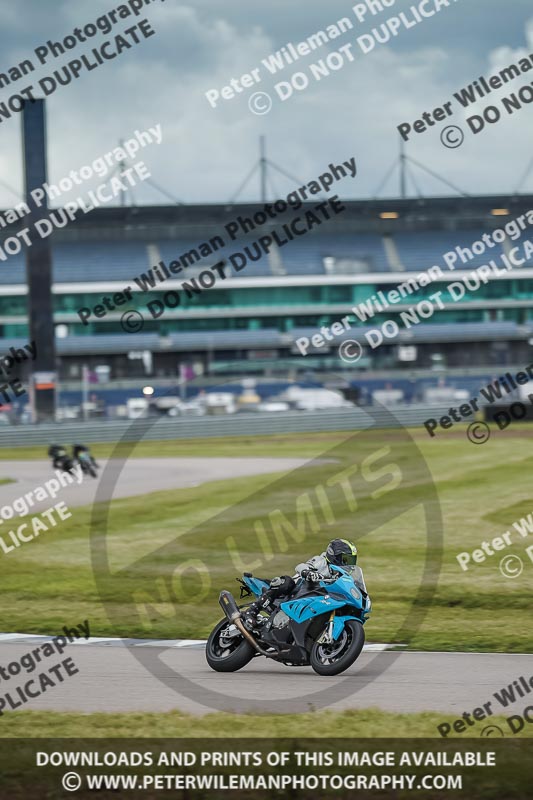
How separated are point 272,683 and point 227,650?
1.48ft

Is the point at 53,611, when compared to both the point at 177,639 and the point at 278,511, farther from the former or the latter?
the point at 278,511

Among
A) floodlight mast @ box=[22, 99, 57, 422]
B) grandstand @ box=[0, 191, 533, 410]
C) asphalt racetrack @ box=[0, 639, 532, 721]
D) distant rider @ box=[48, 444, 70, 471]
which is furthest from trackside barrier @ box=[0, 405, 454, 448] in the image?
asphalt racetrack @ box=[0, 639, 532, 721]

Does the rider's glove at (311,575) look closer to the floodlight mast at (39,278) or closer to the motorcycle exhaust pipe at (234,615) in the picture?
the motorcycle exhaust pipe at (234,615)

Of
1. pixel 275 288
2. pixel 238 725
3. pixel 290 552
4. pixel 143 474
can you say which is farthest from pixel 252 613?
pixel 275 288

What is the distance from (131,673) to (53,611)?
3981mm

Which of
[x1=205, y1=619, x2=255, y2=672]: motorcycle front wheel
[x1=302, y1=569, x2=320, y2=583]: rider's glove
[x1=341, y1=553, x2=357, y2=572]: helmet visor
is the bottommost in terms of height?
[x1=205, y1=619, x2=255, y2=672]: motorcycle front wheel

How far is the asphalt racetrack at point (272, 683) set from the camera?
26.0ft

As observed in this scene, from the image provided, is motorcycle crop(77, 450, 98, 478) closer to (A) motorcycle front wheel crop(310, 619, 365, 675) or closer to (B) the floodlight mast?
(B) the floodlight mast

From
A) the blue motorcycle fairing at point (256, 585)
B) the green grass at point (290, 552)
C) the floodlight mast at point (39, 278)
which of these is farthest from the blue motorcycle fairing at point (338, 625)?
the floodlight mast at point (39, 278)

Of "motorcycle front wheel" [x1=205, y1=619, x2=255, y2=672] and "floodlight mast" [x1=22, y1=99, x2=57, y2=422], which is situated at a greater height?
"floodlight mast" [x1=22, y1=99, x2=57, y2=422]

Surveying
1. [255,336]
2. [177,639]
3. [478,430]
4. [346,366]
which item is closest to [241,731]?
[177,639]

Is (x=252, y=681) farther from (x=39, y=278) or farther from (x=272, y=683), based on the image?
(x=39, y=278)

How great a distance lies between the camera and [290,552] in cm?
1742

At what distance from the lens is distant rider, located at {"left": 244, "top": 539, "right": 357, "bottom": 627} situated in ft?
25.7
